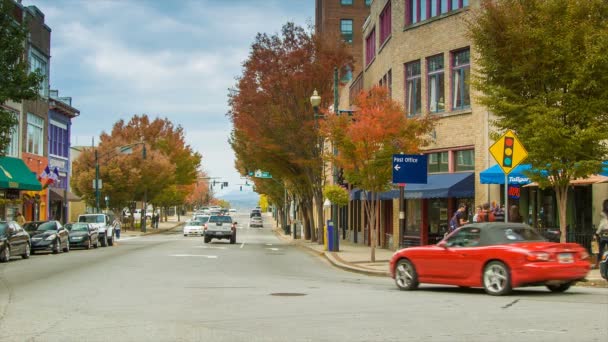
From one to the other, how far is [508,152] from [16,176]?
1242 inches

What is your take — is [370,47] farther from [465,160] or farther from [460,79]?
[465,160]

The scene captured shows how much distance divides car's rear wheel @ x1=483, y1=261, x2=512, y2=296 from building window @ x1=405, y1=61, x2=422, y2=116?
1939cm

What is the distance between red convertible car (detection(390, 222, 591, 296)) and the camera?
47.7 ft

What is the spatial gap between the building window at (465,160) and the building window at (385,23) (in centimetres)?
837

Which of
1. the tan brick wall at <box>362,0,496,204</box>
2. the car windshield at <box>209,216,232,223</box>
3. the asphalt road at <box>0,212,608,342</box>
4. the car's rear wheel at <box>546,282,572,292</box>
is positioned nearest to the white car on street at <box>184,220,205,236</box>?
the car windshield at <box>209,216,232,223</box>

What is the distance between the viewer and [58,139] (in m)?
56.3

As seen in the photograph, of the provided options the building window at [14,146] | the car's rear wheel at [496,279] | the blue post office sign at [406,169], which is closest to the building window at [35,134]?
the building window at [14,146]

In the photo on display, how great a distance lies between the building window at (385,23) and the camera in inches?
1506

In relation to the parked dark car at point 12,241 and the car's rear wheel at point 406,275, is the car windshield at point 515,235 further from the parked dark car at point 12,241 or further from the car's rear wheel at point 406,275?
→ the parked dark car at point 12,241

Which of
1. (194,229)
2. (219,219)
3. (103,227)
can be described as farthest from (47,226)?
(194,229)

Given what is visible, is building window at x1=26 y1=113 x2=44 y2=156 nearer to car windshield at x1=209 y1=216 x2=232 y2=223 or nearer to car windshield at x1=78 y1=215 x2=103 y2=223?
car windshield at x1=78 y1=215 x2=103 y2=223

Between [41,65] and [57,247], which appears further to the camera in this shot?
[41,65]

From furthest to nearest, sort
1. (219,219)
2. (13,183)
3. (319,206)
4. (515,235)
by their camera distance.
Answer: (219,219) < (319,206) < (13,183) < (515,235)

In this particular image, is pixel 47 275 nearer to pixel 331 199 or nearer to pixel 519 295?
pixel 519 295
